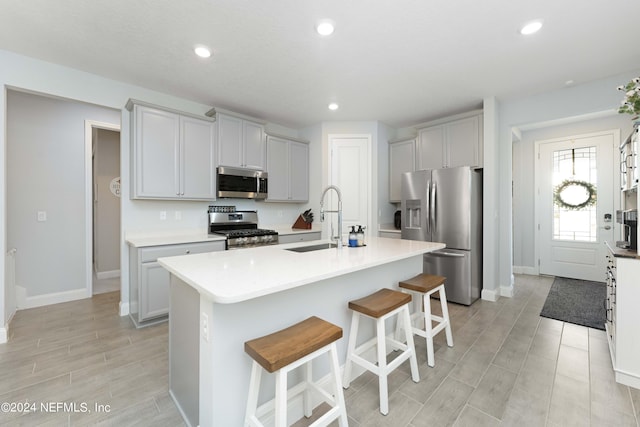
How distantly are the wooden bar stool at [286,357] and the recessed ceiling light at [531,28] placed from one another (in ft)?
8.70

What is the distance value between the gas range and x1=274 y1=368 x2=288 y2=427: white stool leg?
2.45 metres

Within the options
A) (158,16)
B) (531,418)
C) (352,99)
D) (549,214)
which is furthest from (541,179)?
(158,16)

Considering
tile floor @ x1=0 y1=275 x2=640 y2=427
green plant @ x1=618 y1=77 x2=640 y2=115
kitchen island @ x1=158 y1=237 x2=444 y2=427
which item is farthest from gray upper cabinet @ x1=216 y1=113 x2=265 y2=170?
green plant @ x1=618 y1=77 x2=640 y2=115

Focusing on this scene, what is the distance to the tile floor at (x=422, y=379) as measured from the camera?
5.42 feet

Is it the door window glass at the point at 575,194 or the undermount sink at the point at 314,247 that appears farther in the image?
the door window glass at the point at 575,194

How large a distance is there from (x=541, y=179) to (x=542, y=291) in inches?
79.3

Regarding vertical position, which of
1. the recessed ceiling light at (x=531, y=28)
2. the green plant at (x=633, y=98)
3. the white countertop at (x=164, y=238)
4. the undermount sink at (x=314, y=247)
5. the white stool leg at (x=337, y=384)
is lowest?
the white stool leg at (x=337, y=384)

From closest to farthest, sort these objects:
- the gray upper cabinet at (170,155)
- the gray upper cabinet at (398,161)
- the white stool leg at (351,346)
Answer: the white stool leg at (351,346), the gray upper cabinet at (170,155), the gray upper cabinet at (398,161)

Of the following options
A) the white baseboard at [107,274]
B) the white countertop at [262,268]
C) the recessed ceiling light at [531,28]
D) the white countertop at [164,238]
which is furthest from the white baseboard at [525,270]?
the white baseboard at [107,274]

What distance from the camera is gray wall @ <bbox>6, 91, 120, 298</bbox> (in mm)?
3271

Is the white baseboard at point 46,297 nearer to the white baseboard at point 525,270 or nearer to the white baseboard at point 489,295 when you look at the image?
the white baseboard at point 489,295

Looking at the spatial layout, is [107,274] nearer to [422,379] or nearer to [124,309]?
[124,309]

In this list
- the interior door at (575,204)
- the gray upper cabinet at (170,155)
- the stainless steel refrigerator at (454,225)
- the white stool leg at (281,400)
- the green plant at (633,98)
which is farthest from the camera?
the interior door at (575,204)

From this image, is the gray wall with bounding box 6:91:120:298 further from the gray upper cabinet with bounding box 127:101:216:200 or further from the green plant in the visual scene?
the green plant
